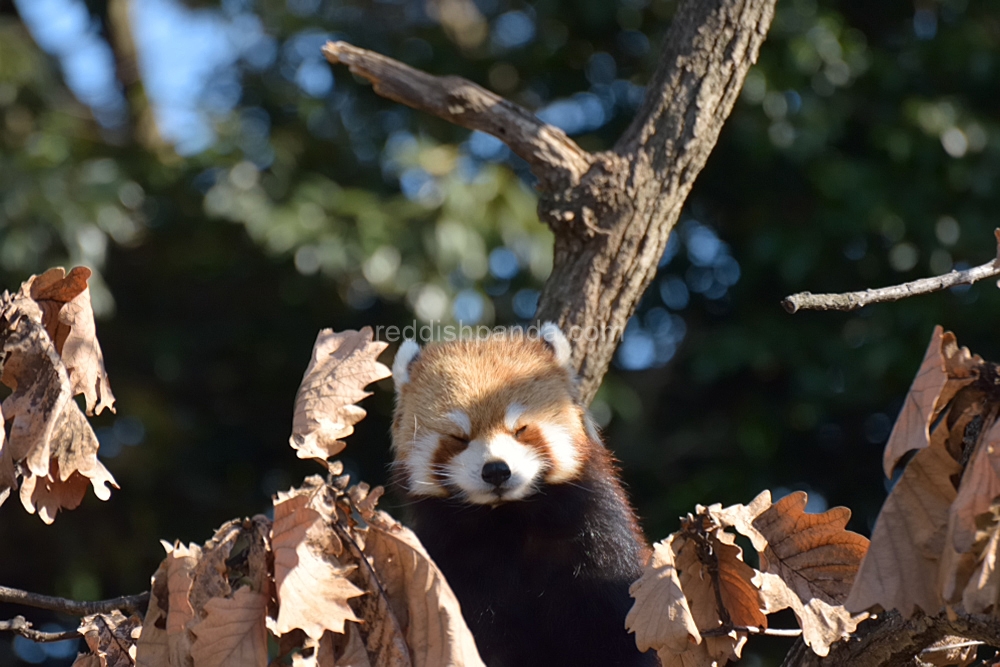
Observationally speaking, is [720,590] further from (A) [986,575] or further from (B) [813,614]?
(A) [986,575]

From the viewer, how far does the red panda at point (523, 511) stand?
231 cm

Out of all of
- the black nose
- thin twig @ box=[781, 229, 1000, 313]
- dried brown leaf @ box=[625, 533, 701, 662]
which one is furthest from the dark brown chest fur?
thin twig @ box=[781, 229, 1000, 313]

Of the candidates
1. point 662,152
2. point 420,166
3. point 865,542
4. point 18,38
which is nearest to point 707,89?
point 662,152

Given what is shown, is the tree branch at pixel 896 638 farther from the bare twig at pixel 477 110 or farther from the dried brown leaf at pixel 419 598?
the bare twig at pixel 477 110

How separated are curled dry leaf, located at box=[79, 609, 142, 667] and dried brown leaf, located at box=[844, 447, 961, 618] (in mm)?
1086

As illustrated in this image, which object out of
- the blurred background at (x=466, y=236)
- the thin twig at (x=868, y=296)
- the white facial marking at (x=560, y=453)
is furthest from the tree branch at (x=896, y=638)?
the blurred background at (x=466, y=236)

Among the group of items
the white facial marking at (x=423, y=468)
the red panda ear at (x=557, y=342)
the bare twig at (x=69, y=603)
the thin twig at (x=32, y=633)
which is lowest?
the thin twig at (x=32, y=633)

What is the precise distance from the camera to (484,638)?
2295 millimetres

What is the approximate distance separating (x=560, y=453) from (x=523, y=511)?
0.52 feet

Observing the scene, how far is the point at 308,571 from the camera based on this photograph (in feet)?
4.67

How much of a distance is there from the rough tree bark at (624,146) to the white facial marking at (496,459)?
0.42 metres

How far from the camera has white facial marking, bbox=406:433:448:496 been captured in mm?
2443

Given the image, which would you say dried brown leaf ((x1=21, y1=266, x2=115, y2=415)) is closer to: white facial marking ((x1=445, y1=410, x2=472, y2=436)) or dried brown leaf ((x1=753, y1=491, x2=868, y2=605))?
white facial marking ((x1=445, y1=410, x2=472, y2=436))

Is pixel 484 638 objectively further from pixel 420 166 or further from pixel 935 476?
pixel 420 166
